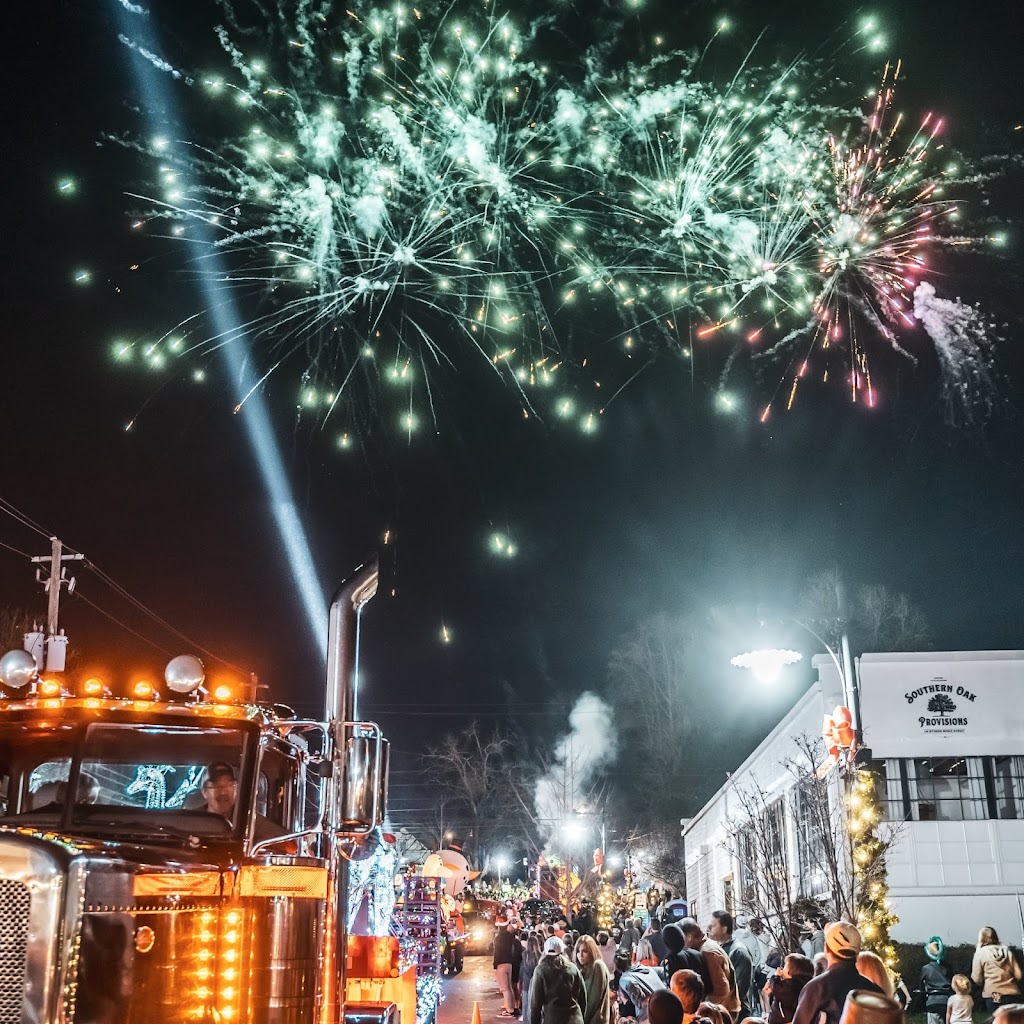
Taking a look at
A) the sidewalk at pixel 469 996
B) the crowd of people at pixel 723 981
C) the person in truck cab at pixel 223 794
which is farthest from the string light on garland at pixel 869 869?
the person in truck cab at pixel 223 794

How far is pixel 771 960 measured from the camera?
512 inches

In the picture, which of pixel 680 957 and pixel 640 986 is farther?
pixel 680 957

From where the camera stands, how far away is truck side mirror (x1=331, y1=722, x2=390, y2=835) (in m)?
6.03

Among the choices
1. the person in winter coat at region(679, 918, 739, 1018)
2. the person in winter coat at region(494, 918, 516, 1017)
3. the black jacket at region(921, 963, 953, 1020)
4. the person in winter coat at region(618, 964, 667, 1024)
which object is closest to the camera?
the person in winter coat at region(618, 964, 667, 1024)

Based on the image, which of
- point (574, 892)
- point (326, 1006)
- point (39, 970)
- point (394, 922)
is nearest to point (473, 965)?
point (574, 892)

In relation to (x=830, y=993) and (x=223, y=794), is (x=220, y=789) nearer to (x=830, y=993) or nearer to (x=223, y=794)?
(x=223, y=794)

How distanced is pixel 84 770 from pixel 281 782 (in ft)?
3.78

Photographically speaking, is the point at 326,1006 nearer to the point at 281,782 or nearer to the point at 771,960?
the point at 281,782

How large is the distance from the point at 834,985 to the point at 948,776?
16869 mm

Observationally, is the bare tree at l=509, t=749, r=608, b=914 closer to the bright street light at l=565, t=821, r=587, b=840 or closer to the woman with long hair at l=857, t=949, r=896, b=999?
the bright street light at l=565, t=821, r=587, b=840

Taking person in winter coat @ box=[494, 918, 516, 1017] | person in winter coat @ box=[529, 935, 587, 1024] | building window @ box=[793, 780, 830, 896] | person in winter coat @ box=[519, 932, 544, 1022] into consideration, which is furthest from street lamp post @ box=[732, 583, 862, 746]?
person in winter coat @ box=[529, 935, 587, 1024]

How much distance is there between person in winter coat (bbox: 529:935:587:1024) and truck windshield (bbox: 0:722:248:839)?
3587mm

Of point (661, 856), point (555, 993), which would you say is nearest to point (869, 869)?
point (555, 993)

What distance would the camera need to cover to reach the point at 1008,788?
21906 mm
